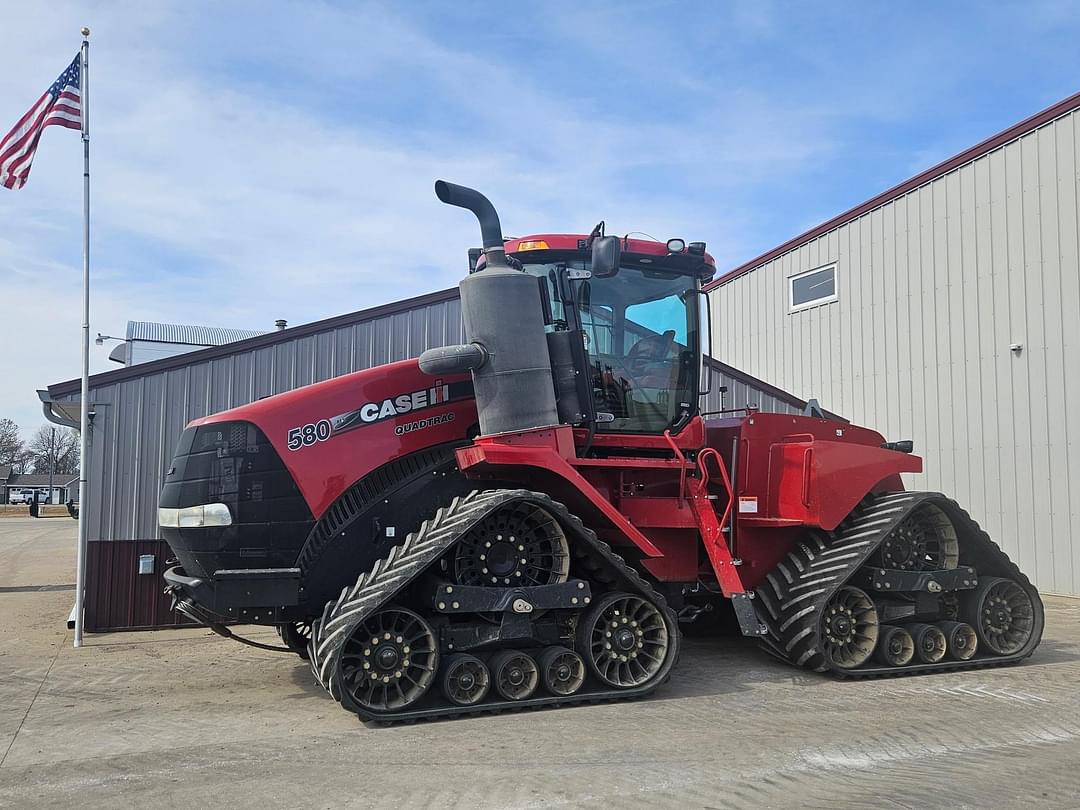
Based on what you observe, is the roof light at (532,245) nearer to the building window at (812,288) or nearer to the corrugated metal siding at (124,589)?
the corrugated metal siding at (124,589)

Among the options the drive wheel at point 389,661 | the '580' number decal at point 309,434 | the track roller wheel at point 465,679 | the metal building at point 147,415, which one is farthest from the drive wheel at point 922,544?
the '580' number decal at point 309,434

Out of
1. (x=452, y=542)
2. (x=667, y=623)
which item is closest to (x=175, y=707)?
(x=452, y=542)

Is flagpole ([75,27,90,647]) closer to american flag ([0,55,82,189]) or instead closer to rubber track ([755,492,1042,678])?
american flag ([0,55,82,189])

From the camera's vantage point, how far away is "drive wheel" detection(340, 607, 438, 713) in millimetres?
6086

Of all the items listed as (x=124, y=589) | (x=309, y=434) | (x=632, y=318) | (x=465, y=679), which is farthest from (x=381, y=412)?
(x=124, y=589)

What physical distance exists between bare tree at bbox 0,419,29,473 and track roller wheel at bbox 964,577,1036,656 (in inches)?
4313

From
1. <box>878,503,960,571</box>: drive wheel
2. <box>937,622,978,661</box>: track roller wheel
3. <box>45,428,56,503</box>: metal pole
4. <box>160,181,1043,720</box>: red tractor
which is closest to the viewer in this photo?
<box>160,181,1043,720</box>: red tractor

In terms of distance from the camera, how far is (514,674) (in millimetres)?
6516

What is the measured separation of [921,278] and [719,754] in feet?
37.8

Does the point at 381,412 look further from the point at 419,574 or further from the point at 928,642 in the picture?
the point at 928,642

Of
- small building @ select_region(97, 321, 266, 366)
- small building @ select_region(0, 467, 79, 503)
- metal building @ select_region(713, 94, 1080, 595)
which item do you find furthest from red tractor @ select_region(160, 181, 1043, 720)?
small building @ select_region(0, 467, 79, 503)

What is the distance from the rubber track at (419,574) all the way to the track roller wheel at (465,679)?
0.09 m

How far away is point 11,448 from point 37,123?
107133 mm

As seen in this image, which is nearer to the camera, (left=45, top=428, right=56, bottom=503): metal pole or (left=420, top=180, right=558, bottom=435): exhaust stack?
(left=420, top=180, right=558, bottom=435): exhaust stack
